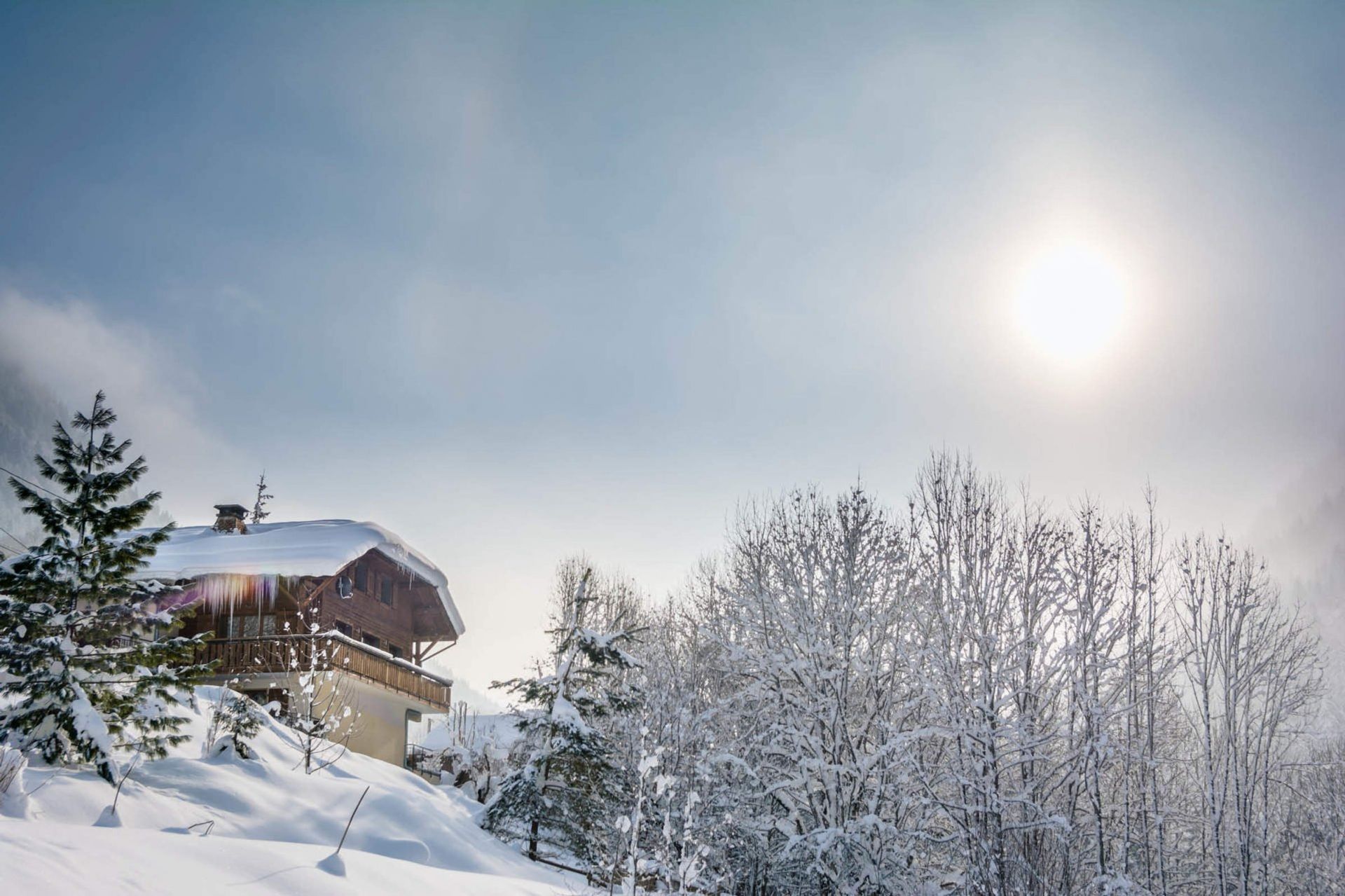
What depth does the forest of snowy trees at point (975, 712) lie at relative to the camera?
13961 millimetres

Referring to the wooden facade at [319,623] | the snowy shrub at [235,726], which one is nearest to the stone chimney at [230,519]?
the wooden facade at [319,623]

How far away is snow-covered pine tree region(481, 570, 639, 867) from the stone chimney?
14.4 m

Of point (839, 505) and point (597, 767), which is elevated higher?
point (839, 505)

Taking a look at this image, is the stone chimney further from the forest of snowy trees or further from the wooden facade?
the forest of snowy trees

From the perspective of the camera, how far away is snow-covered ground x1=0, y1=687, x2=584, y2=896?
5199 mm

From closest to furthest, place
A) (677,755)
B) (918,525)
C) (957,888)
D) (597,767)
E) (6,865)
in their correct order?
(6,865) → (957,888) → (918,525) → (597,767) → (677,755)

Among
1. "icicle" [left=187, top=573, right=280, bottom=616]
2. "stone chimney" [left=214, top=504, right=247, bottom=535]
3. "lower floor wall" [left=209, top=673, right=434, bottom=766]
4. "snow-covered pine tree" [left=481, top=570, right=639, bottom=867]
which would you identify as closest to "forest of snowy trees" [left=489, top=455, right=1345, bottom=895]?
"snow-covered pine tree" [left=481, top=570, right=639, bottom=867]

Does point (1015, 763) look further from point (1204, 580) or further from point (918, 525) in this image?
point (1204, 580)

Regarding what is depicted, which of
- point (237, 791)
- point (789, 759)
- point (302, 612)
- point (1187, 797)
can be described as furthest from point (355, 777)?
point (1187, 797)

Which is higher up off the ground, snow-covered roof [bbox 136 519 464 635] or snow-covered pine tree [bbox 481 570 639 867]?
snow-covered roof [bbox 136 519 464 635]

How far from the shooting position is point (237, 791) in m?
10.9

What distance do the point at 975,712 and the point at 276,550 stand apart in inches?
734

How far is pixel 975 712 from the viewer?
14133 millimetres

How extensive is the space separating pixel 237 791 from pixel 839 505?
38.4 ft
